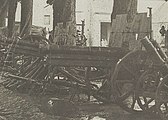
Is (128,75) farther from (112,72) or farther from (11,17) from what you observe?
(11,17)

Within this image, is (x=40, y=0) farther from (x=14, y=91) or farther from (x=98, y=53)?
(x=98, y=53)

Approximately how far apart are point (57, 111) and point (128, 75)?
5.85ft

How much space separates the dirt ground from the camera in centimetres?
764

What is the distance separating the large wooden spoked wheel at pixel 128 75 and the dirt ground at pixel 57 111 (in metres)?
0.40

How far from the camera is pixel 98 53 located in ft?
27.1

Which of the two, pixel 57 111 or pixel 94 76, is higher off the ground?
pixel 94 76

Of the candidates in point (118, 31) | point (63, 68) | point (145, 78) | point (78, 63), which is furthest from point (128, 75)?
point (63, 68)

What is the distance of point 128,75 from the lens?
8297 millimetres

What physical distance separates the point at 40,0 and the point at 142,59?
106ft

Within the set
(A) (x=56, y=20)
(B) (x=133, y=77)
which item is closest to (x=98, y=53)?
(B) (x=133, y=77)

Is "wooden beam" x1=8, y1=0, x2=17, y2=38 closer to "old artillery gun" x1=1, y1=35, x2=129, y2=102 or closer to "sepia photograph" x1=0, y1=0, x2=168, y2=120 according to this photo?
"sepia photograph" x1=0, y1=0, x2=168, y2=120

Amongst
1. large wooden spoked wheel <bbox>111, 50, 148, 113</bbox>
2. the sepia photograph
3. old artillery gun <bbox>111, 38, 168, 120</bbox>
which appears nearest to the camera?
old artillery gun <bbox>111, 38, 168, 120</bbox>

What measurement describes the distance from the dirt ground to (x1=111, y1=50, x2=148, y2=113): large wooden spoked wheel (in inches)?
15.6

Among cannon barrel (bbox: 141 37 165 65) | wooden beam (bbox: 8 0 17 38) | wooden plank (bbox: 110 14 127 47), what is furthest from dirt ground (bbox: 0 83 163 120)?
wooden beam (bbox: 8 0 17 38)
